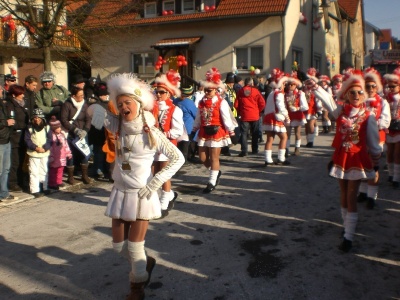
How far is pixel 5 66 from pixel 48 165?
56.4ft

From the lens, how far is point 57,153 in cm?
803

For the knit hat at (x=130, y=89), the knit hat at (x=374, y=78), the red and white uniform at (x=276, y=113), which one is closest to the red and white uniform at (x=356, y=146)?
the knit hat at (x=374, y=78)

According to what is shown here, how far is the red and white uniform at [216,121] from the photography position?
25.6 feet

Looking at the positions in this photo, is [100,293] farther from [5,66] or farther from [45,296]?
[5,66]

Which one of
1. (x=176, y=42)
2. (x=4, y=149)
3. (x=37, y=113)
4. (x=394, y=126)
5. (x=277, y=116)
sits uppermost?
(x=176, y=42)

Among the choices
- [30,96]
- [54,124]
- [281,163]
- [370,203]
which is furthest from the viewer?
[281,163]

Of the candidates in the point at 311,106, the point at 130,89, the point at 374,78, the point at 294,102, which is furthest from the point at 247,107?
the point at 130,89

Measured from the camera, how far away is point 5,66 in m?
23.0

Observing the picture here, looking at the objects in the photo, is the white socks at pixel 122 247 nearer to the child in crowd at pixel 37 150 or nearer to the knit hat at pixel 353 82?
the knit hat at pixel 353 82

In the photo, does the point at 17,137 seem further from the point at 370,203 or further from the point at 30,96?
the point at 370,203

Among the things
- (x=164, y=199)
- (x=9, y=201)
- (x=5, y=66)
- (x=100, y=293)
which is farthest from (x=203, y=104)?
(x=5, y=66)

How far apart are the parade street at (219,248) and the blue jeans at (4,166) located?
305 millimetres

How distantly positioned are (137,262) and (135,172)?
0.80m

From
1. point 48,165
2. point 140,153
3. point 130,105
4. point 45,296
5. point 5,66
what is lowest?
point 45,296
